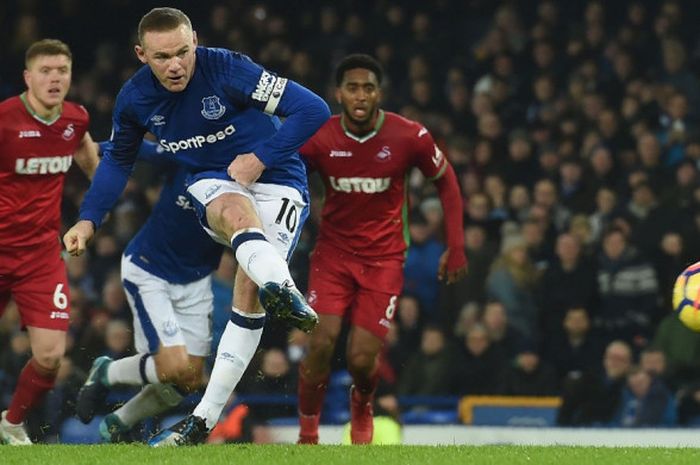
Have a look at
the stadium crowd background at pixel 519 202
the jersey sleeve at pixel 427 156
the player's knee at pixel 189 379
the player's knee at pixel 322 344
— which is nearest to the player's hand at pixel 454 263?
the jersey sleeve at pixel 427 156

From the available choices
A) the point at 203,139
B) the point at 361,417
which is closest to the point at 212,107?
the point at 203,139

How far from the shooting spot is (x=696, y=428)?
13.4 meters

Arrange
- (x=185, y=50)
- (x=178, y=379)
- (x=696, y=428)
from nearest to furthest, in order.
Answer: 1. (x=185, y=50)
2. (x=178, y=379)
3. (x=696, y=428)

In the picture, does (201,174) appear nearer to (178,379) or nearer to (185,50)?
(185,50)

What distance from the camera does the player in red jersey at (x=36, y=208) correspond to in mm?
10461

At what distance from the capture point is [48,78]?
10.5m

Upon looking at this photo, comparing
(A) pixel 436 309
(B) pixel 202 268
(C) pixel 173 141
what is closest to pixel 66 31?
(A) pixel 436 309

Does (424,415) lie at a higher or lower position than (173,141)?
lower

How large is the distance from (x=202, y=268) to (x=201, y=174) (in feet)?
5.38

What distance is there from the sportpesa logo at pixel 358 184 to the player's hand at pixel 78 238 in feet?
6.82

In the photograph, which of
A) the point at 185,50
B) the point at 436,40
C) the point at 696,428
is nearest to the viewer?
the point at 185,50

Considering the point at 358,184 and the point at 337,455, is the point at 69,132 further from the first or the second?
the point at 337,455

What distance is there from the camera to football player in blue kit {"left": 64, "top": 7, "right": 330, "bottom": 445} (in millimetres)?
8844

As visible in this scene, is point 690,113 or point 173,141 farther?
point 690,113
